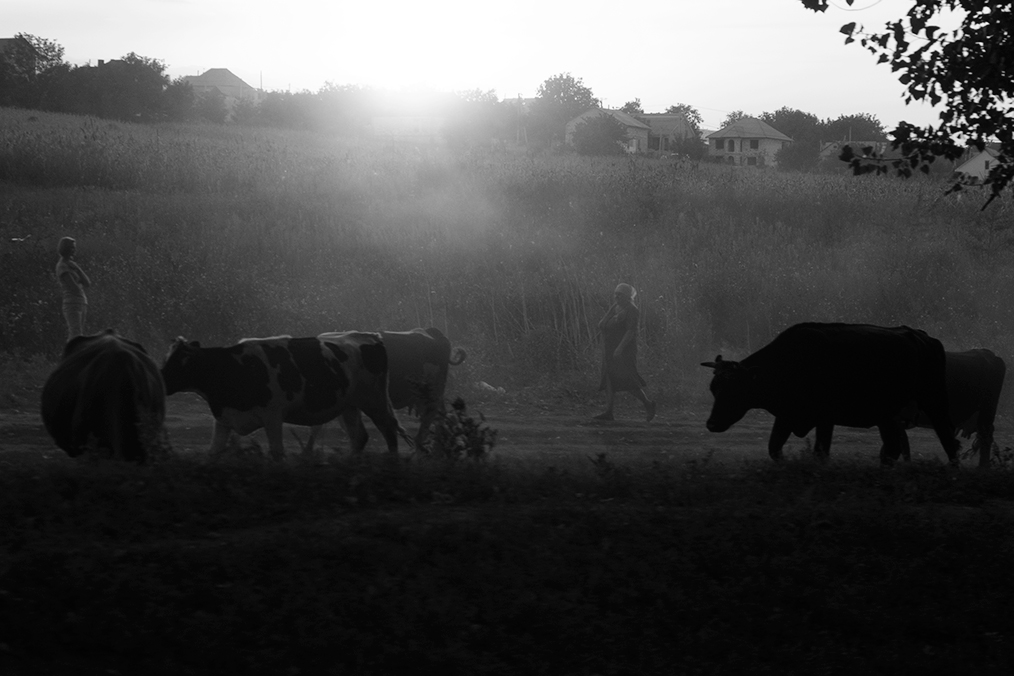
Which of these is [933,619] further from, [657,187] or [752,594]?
[657,187]

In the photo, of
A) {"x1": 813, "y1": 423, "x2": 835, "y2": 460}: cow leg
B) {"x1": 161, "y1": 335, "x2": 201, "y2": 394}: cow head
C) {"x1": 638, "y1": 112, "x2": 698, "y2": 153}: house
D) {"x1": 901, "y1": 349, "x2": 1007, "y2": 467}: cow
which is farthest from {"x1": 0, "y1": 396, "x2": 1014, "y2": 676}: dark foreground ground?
{"x1": 638, "y1": 112, "x2": 698, "y2": 153}: house

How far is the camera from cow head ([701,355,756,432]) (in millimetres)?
11586

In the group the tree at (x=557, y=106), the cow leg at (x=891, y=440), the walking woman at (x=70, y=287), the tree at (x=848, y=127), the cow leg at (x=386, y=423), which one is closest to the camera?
the cow leg at (x=386, y=423)

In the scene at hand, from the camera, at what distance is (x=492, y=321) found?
21.9 metres

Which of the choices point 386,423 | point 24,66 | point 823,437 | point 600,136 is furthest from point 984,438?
point 24,66

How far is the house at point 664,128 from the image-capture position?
327 feet

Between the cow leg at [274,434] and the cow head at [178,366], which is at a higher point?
the cow head at [178,366]

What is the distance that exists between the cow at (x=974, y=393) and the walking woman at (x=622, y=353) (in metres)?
4.40

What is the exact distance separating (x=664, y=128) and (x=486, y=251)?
87.5 meters

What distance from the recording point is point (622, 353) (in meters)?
16.6

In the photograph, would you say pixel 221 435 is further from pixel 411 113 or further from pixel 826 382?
pixel 411 113

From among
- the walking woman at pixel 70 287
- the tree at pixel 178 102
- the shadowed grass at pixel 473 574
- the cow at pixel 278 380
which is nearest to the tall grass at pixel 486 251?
the walking woman at pixel 70 287

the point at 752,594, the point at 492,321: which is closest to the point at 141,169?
the point at 492,321

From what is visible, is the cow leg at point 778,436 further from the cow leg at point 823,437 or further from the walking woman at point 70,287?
the walking woman at point 70,287
